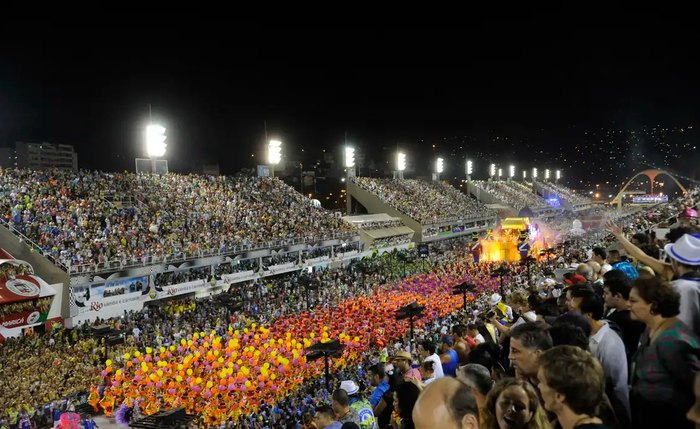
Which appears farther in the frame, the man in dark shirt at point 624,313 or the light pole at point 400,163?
the light pole at point 400,163

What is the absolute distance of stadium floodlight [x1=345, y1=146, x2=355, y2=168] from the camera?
6203 cm

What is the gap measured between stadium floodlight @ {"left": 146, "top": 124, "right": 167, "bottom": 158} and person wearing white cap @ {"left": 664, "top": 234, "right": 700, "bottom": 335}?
37945mm

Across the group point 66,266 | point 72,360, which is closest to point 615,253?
point 72,360

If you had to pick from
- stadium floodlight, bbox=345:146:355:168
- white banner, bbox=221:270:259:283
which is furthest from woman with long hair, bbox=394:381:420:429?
stadium floodlight, bbox=345:146:355:168

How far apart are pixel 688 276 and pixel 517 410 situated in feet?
8.02

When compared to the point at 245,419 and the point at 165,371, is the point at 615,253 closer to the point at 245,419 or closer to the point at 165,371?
the point at 245,419

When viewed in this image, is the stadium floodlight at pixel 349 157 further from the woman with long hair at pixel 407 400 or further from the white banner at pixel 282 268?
the woman with long hair at pixel 407 400

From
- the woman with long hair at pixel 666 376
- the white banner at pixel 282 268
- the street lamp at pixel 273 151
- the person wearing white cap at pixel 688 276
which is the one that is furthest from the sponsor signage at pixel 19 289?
the street lamp at pixel 273 151

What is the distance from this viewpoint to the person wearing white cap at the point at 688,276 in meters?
3.90

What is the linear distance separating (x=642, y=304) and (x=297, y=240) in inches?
1308

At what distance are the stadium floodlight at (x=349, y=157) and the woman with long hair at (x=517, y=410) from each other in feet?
195

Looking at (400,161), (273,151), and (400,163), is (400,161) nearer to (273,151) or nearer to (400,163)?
(400,163)

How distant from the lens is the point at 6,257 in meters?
21.3

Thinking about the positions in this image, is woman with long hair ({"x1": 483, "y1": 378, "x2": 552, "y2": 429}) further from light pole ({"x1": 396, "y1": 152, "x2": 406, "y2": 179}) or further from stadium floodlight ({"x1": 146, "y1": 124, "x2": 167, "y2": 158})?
light pole ({"x1": 396, "y1": 152, "x2": 406, "y2": 179})
